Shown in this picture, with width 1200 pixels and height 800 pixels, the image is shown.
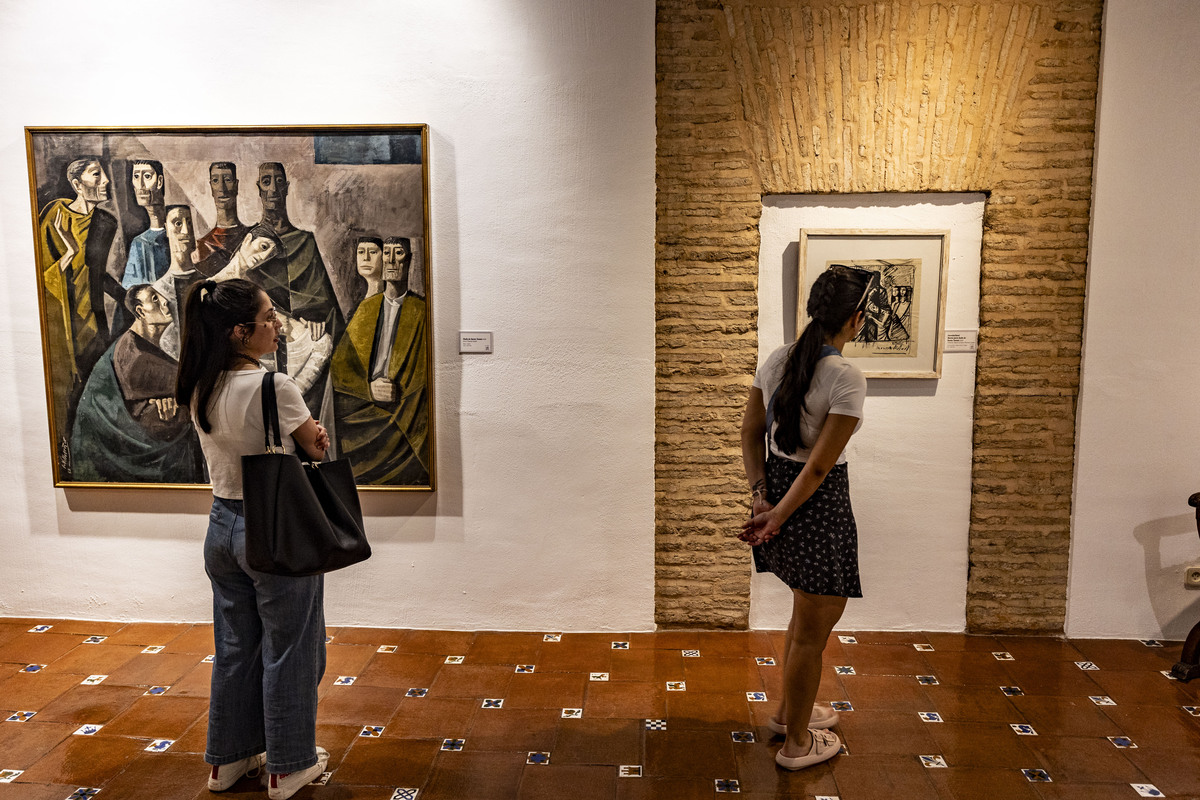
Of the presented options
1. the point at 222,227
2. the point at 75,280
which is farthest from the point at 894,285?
the point at 75,280

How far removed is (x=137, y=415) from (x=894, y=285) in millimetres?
3583

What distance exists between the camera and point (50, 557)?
396 cm

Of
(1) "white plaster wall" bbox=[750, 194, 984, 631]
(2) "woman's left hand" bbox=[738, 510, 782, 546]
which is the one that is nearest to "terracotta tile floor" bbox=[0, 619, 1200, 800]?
(1) "white plaster wall" bbox=[750, 194, 984, 631]

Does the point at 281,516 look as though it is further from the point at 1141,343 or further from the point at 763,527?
the point at 1141,343

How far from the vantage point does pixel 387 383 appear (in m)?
3.73

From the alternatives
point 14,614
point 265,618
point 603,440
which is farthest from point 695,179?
point 14,614

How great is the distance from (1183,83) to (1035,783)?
296 centimetres

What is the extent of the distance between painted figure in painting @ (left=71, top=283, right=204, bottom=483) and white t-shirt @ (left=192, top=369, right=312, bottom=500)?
162 centimetres

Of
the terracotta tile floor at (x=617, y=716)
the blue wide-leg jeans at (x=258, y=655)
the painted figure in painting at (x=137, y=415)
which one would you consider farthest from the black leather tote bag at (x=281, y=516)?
the painted figure in painting at (x=137, y=415)

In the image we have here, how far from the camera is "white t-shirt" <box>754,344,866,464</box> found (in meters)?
2.42

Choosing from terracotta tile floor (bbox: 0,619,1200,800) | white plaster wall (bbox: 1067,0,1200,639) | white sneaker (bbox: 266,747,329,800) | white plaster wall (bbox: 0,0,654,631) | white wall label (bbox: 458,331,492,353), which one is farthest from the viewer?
white wall label (bbox: 458,331,492,353)

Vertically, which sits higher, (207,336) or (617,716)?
(207,336)

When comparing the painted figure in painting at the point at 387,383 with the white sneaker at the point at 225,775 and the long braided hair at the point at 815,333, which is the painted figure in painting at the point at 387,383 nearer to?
the white sneaker at the point at 225,775

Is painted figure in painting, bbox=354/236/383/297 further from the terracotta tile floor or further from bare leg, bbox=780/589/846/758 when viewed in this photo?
bare leg, bbox=780/589/846/758
